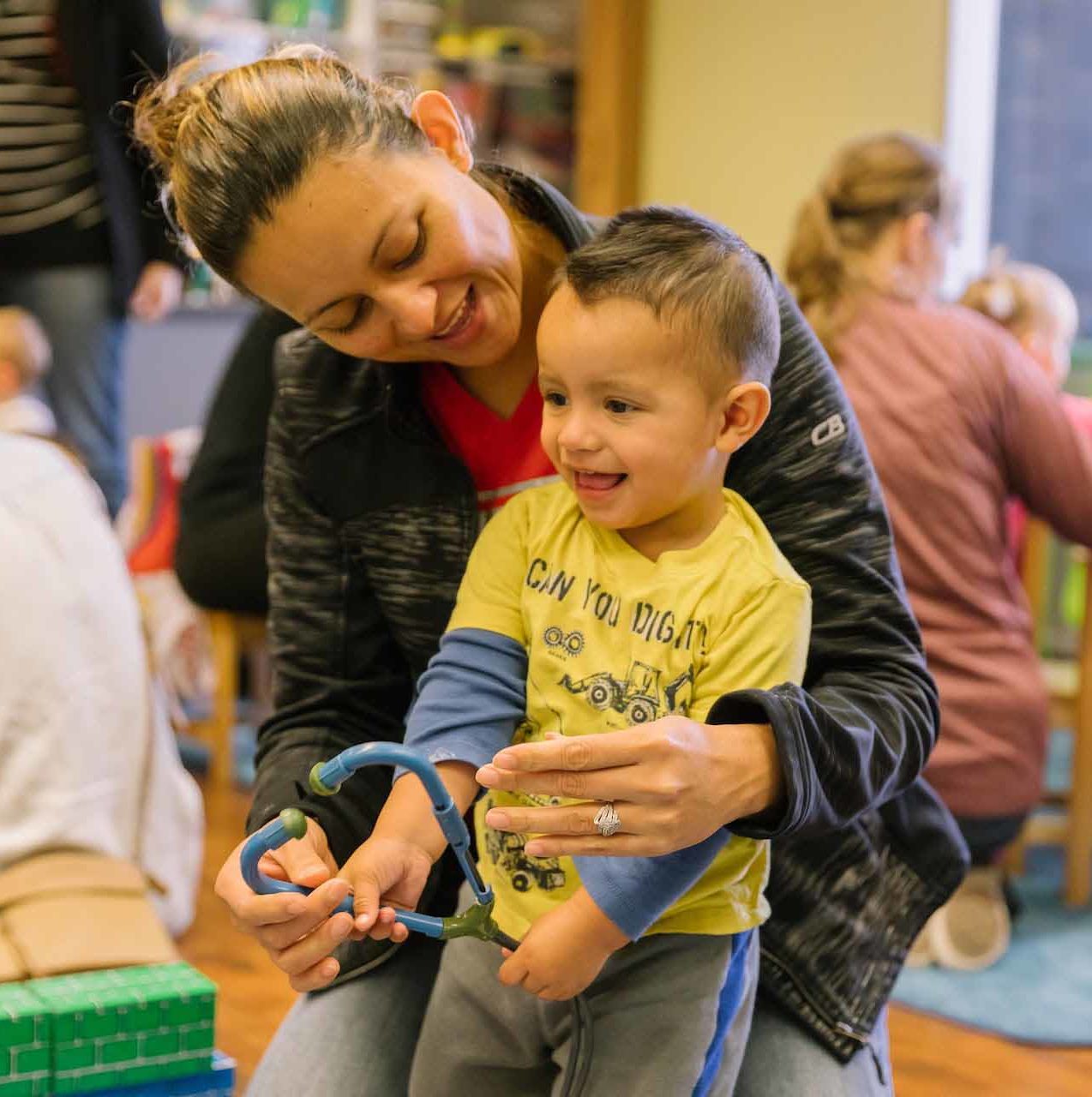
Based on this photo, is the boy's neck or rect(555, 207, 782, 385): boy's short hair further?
the boy's neck

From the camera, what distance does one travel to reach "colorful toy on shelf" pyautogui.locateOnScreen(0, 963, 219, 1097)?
156 cm

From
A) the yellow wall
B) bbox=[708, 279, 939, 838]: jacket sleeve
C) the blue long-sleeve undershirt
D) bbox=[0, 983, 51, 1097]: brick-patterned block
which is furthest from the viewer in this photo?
the yellow wall

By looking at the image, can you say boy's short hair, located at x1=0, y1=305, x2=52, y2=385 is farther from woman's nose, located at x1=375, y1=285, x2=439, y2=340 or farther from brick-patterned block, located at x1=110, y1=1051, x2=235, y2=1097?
woman's nose, located at x1=375, y1=285, x2=439, y2=340

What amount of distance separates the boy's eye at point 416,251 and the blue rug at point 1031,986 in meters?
1.51

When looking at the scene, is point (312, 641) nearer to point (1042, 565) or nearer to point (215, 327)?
point (1042, 565)

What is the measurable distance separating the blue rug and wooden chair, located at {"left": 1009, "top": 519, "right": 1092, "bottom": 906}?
0.08 metres

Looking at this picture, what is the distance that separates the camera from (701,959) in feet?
3.79

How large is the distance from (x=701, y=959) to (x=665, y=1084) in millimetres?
85

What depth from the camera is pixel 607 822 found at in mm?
1011

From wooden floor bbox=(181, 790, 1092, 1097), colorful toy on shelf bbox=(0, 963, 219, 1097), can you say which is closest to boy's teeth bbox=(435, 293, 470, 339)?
colorful toy on shelf bbox=(0, 963, 219, 1097)

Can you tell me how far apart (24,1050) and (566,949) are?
72 centimetres

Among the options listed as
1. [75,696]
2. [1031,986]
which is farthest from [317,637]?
[1031,986]

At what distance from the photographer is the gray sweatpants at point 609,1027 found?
3.75ft

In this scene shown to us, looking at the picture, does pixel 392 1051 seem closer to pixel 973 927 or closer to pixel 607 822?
pixel 607 822
